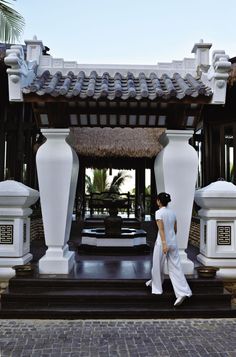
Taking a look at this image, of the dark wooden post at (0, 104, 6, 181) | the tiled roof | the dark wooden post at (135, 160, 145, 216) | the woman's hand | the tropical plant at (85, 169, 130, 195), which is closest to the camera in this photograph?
the woman's hand

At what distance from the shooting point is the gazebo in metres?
5.50

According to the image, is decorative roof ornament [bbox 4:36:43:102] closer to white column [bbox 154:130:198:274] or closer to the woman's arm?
white column [bbox 154:130:198:274]

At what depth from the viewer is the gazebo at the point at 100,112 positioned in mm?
5500

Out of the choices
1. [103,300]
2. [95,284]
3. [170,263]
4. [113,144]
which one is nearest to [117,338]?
[103,300]

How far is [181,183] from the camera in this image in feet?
19.4

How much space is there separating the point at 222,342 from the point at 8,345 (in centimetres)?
242

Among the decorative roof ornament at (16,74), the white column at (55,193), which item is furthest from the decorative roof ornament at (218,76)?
the decorative roof ornament at (16,74)

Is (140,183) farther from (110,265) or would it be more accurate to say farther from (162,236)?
(162,236)

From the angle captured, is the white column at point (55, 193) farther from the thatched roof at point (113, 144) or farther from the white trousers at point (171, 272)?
the thatched roof at point (113, 144)

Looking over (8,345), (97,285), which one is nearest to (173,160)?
(97,285)

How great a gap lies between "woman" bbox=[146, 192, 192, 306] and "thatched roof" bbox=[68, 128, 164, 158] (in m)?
7.11

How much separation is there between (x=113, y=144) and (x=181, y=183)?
260 inches

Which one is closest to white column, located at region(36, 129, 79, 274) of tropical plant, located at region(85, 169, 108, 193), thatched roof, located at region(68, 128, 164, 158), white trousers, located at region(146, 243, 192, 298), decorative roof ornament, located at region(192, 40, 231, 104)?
white trousers, located at region(146, 243, 192, 298)

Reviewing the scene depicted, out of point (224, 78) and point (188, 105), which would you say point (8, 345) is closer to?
point (188, 105)
